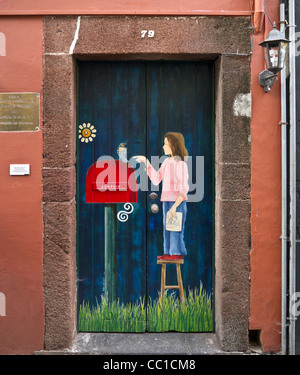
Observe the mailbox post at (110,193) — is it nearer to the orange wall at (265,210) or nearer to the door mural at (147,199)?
the door mural at (147,199)

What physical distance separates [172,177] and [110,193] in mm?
614

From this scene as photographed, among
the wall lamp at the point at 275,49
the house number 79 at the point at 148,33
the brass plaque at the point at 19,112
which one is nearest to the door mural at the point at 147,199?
the house number 79 at the point at 148,33

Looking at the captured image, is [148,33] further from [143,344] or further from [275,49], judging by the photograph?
[143,344]

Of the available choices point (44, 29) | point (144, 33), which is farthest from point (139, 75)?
point (44, 29)

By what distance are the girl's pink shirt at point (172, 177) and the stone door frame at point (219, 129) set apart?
0.38m

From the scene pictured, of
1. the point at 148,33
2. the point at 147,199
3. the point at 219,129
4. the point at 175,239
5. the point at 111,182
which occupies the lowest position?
the point at 175,239

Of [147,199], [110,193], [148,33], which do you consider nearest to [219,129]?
[147,199]

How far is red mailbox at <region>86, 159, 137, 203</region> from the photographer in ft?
13.3

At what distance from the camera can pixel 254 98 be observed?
3.74 meters

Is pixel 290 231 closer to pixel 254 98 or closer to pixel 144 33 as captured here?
pixel 254 98

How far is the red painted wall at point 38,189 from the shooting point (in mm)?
3707

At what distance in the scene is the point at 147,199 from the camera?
4.08m

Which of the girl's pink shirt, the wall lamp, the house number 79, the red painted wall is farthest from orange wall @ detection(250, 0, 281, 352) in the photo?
the house number 79

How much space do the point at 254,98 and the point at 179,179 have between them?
1008mm
